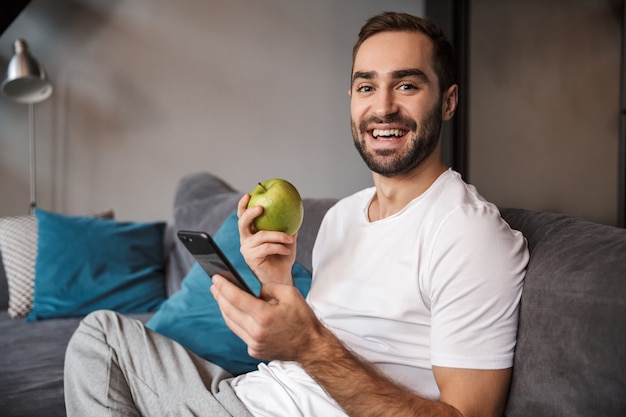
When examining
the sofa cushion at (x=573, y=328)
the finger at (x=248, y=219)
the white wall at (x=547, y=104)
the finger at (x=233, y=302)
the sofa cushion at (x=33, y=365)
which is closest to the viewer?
the sofa cushion at (x=573, y=328)

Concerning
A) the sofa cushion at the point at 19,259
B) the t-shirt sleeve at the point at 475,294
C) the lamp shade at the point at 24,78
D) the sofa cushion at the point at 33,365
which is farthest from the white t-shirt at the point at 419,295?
the lamp shade at the point at 24,78

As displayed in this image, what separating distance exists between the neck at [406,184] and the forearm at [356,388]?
0.41 m

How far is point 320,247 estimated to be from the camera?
153 centimetres

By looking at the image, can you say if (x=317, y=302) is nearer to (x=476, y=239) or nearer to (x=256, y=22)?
(x=476, y=239)

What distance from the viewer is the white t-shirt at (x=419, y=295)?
3.48 ft

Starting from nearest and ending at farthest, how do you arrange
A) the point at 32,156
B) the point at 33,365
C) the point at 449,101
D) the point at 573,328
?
the point at 573,328 < the point at 449,101 < the point at 33,365 < the point at 32,156

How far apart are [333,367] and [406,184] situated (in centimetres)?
47

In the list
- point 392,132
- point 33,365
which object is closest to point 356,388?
point 392,132

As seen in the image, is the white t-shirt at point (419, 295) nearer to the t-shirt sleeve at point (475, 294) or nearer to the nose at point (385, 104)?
the t-shirt sleeve at point (475, 294)

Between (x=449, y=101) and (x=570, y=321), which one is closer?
(x=570, y=321)

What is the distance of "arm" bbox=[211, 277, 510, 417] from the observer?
40.4 inches

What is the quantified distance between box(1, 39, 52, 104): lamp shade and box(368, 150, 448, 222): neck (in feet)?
8.76

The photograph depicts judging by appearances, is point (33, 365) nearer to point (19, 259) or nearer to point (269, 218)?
point (19, 259)

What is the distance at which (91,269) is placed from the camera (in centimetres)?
272
